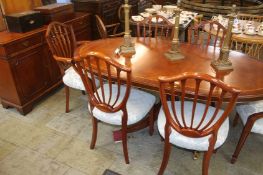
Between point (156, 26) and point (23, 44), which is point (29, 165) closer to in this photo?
point (23, 44)

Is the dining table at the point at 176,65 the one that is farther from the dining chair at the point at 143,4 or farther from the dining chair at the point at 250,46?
the dining chair at the point at 143,4

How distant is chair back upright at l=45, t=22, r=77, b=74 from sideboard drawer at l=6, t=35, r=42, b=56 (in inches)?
9.0

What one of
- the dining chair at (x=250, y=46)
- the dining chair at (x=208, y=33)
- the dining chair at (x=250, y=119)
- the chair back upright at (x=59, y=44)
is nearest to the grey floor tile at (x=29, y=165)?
the chair back upright at (x=59, y=44)

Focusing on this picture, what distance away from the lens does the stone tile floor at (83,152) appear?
1.73 meters

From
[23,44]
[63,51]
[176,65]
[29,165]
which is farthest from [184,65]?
[23,44]

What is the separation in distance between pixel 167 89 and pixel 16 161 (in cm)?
139

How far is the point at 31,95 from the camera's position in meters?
2.38

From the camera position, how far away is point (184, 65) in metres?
1.64

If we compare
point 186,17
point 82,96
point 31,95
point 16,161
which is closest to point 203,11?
point 186,17

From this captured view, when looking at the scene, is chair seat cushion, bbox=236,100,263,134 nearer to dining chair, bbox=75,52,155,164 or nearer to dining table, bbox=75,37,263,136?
dining table, bbox=75,37,263,136

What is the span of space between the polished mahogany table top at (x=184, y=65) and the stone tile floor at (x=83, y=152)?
0.71 metres

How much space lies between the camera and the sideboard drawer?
206 cm

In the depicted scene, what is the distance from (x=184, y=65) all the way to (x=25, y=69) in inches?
63.6

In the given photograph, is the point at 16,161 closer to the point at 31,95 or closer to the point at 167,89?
the point at 31,95
